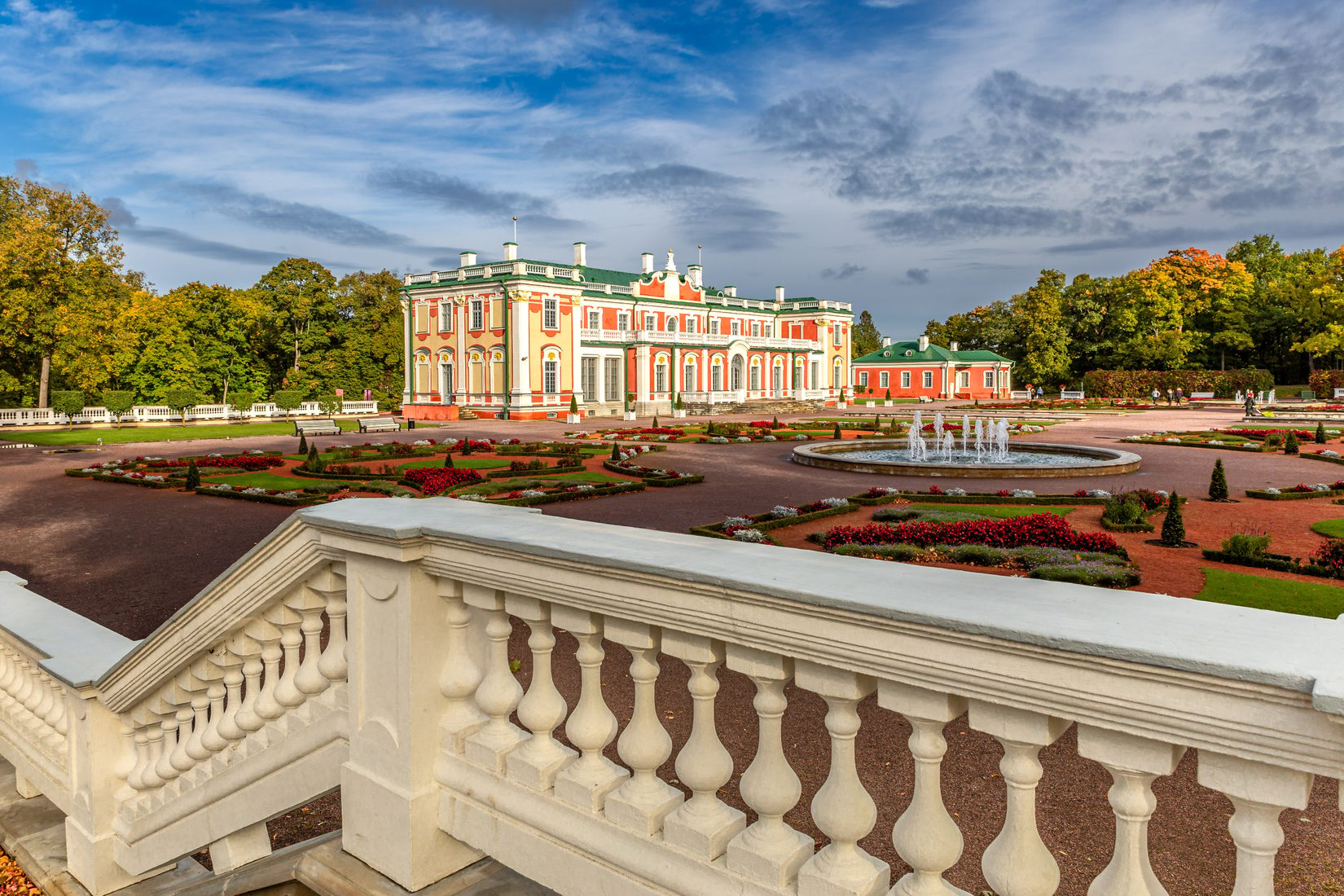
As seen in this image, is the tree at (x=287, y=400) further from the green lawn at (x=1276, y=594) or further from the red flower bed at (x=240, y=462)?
the green lawn at (x=1276, y=594)

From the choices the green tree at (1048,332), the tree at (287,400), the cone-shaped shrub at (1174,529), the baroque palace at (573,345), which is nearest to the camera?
the cone-shaped shrub at (1174,529)

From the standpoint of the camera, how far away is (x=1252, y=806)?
122 centimetres

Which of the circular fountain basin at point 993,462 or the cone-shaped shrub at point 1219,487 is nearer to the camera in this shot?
the cone-shaped shrub at point 1219,487

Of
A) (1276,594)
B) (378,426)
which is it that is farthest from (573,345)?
(1276,594)

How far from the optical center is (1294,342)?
180 feet

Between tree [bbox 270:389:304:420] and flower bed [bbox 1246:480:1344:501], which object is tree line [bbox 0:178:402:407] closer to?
tree [bbox 270:389:304:420]

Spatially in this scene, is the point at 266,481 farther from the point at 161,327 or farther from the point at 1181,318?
the point at 1181,318

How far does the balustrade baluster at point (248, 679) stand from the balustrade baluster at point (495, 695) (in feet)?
3.61

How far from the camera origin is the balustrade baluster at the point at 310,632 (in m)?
2.78

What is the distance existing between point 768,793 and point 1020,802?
55cm

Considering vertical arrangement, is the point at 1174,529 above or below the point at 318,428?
below

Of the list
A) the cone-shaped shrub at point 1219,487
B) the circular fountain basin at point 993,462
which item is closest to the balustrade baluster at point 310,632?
the cone-shaped shrub at point 1219,487

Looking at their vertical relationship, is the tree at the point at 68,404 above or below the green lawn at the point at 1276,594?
above

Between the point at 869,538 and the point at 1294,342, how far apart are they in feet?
197
